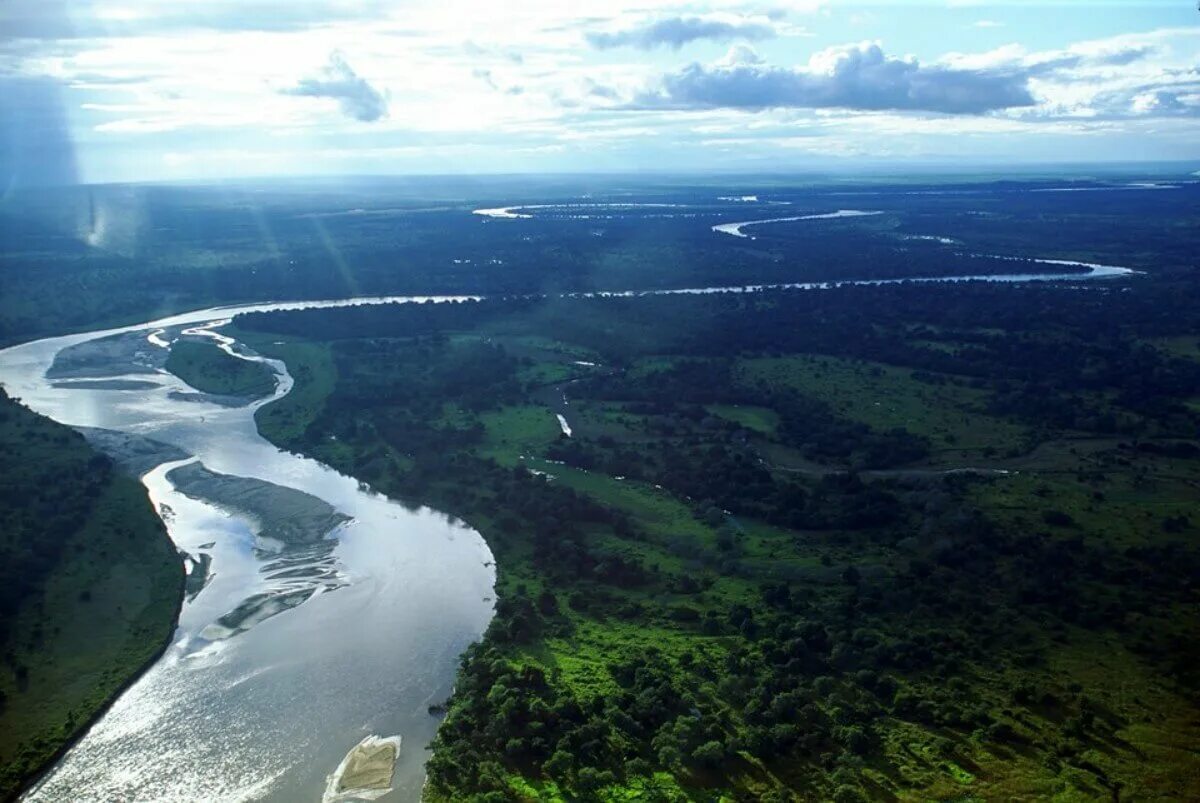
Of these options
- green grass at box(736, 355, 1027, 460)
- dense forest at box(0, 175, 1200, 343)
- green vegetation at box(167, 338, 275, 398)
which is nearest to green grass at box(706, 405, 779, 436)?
green grass at box(736, 355, 1027, 460)

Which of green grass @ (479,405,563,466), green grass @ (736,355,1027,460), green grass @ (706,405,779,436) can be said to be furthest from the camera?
green grass @ (706,405,779,436)

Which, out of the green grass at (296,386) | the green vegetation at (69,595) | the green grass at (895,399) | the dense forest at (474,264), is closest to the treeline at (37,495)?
the green vegetation at (69,595)

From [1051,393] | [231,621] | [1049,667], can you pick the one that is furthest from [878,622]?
[1051,393]

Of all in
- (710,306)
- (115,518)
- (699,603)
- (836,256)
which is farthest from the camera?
(836,256)

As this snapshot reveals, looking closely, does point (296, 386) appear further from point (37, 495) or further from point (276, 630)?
point (276, 630)

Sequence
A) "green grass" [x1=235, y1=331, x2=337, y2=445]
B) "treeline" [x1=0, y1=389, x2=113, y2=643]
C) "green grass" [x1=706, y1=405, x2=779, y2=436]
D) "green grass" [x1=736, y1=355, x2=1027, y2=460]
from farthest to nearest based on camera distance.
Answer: "green grass" [x1=235, y1=331, x2=337, y2=445], "green grass" [x1=706, y1=405, x2=779, y2=436], "green grass" [x1=736, y1=355, x2=1027, y2=460], "treeline" [x1=0, y1=389, x2=113, y2=643]

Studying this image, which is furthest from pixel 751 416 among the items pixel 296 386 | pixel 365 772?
pixel 365 772

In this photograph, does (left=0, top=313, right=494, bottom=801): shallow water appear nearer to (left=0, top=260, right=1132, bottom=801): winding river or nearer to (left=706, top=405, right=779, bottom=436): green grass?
(left=0, top=260, right=1132, bottom=801): winding river

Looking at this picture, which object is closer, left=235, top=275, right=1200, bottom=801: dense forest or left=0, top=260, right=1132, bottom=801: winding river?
left=235, top=275, right=1200, bottom=801: dense forest

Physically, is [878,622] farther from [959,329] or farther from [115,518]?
[959,329]
